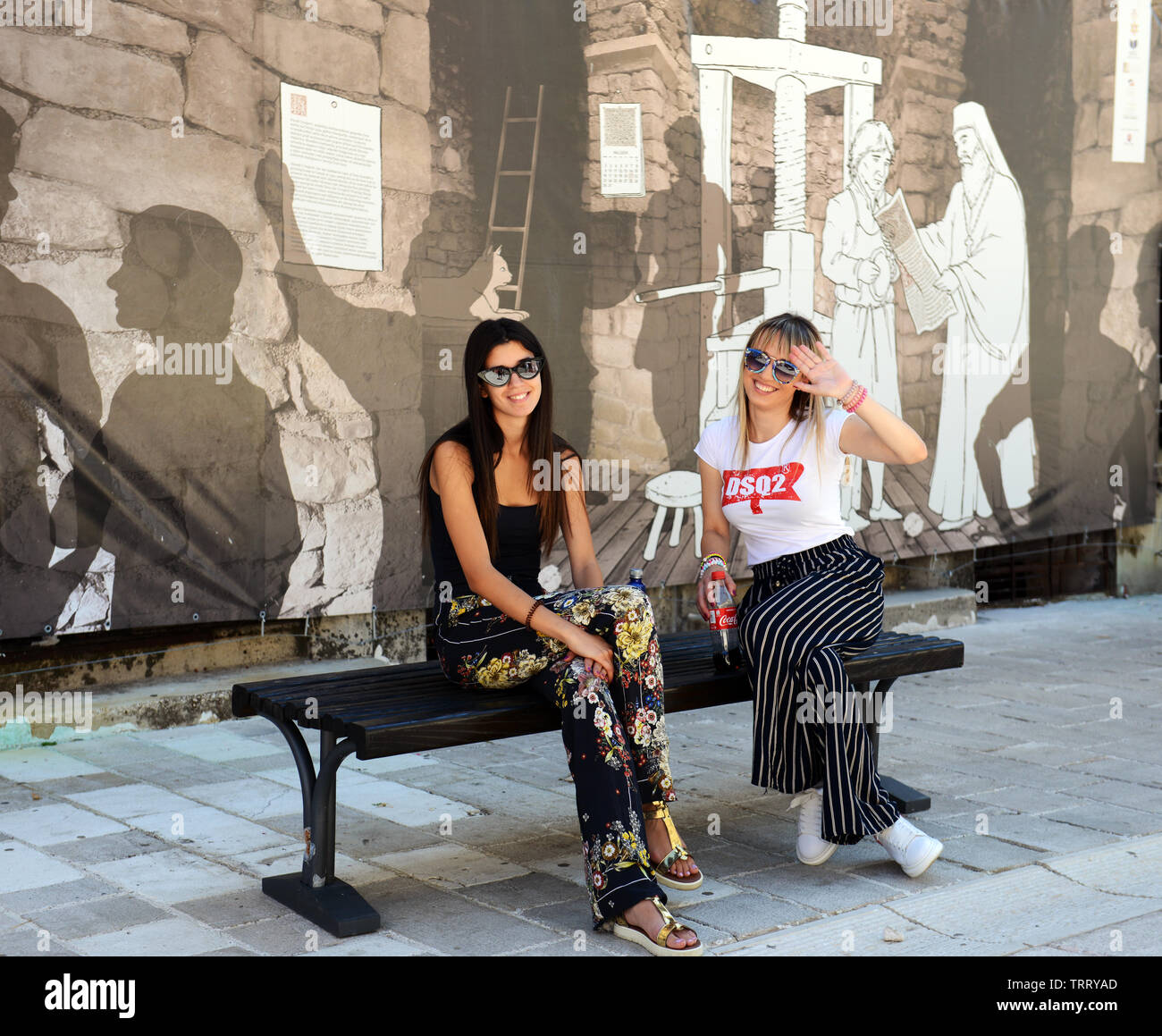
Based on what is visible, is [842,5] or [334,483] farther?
[842,5]

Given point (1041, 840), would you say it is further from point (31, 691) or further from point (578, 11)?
point (578, 11)

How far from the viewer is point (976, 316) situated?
7.55 meters

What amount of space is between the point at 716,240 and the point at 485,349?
3.19m

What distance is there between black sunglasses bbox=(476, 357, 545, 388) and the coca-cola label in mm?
815

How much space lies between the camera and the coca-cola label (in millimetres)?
3629

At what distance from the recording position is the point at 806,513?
3729 millimetres

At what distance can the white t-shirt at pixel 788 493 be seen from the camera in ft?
12.2

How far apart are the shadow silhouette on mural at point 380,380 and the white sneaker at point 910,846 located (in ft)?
8.54

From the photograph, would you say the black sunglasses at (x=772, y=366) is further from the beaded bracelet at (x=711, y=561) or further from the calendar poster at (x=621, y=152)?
the calendar poster at (x=621, y=152)
